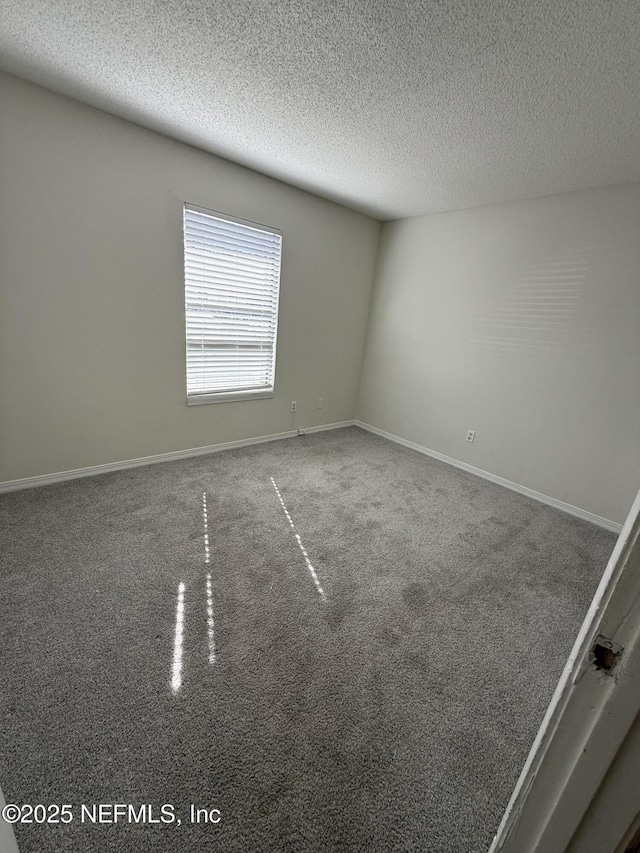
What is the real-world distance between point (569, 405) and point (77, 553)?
3.61 m

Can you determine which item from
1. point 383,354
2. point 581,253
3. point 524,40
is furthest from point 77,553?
point 581,253

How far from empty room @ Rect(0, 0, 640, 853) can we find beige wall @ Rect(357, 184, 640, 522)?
2cm

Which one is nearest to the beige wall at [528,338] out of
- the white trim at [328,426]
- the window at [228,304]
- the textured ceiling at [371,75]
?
the textured ceiling at [371,75]

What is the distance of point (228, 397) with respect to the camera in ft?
10.6

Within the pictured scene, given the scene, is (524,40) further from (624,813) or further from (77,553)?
(77,553)

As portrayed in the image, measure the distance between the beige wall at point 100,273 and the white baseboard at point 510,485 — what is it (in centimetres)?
185

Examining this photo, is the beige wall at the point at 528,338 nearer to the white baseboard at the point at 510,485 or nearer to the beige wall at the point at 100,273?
the white baseboard at the point at 510,485

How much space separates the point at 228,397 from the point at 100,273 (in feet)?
4.44

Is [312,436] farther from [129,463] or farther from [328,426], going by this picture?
[129,463]

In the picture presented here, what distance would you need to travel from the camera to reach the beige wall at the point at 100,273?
80.4 inches

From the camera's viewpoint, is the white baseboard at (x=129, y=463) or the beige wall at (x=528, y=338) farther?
the beige wall at (x=528, y=338)

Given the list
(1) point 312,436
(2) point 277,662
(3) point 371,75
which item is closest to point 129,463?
(1) point 312,436

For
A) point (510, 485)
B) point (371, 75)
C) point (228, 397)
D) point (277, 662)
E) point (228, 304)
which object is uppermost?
point (371, 75)

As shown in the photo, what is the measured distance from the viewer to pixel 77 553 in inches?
74.2
